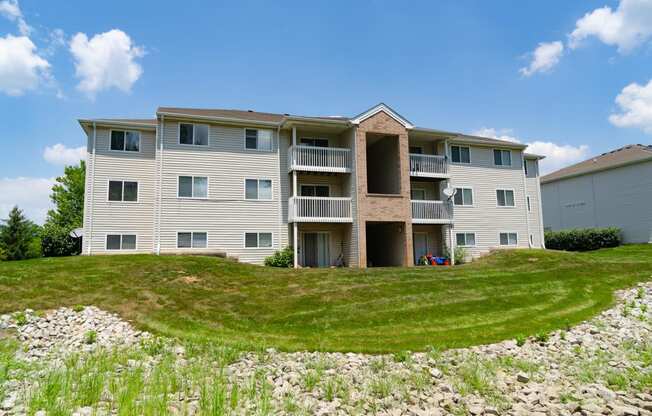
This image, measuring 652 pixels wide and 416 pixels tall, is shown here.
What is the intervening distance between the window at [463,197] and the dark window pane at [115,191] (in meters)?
18.7

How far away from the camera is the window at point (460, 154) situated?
25.3 m

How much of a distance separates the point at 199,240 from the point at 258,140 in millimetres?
6121

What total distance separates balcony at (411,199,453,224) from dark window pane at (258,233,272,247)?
7844 millimetres

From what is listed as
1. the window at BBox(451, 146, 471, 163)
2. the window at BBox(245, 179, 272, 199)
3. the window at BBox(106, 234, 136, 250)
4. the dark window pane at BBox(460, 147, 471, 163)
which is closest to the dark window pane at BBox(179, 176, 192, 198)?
the window at BBox(245, 179, 272, 199)

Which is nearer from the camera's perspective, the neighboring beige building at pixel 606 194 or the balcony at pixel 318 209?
the balcony at pixel 318 209

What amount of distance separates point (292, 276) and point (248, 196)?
258 inches

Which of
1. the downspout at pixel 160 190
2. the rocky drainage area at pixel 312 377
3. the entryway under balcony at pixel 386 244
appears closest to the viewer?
the rocky drainage area at pixel 312 377

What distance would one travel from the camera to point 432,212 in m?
23.1

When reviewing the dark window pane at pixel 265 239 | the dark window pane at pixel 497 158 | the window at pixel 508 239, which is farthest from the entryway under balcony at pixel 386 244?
the dark window pane at pixel 497 158

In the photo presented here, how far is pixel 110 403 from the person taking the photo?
5488 millimetres

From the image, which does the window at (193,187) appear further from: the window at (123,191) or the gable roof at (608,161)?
the gable roof at (608,161)

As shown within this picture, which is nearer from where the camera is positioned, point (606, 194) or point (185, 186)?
point (185, 186)

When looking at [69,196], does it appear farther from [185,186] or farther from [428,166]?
[428,166]

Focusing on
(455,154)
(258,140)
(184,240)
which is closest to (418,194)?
(455,154)
